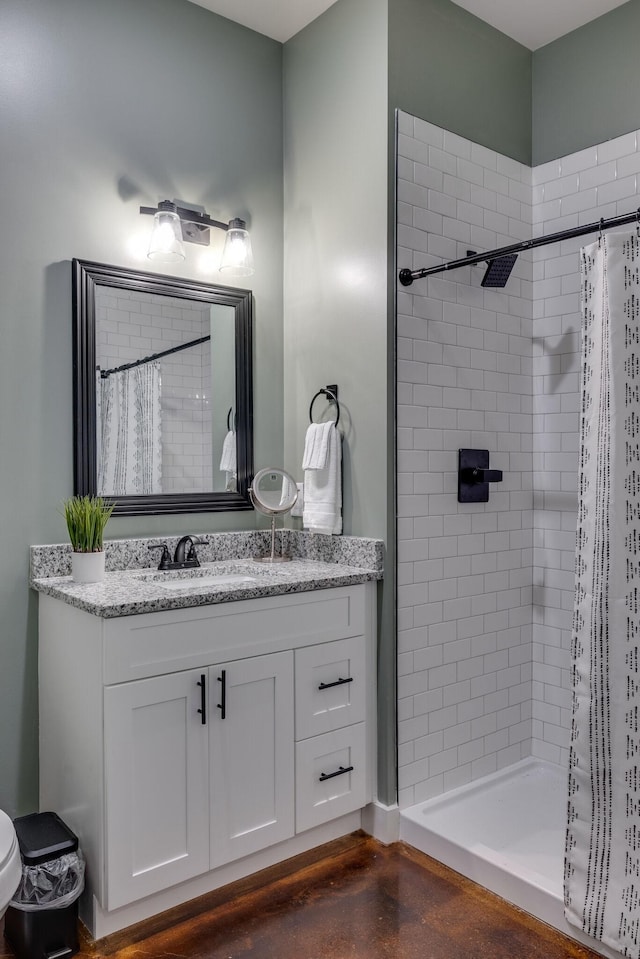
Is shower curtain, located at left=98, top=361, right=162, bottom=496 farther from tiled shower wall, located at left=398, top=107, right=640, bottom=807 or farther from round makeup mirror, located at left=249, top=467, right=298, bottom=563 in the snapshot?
tiled shower wall, located at left=398, top=107, right=640, bottom=807

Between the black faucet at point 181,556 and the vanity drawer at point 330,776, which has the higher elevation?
the black faucet at point 181,556

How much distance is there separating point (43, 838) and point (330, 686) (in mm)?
921

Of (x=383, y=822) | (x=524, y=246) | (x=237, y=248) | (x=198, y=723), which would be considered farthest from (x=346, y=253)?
(x=383, y=822)

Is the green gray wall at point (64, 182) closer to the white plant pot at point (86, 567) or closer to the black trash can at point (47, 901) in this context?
the white plant pot at point (86, 567)

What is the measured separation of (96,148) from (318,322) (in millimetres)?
963

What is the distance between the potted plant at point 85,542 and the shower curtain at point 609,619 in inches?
56.1

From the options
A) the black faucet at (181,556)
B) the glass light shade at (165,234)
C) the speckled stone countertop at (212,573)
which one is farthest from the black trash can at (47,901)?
the glass light shade at (165,234)

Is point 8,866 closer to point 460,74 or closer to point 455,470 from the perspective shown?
point 455,470

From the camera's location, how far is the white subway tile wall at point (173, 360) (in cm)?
244

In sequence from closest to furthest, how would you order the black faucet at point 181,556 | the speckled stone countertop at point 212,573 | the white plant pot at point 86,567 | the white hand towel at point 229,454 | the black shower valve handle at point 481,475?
A: the speckled stone countertop at point 212,573
the white plant pot at point 86,567
the black faucet at point 181,556
the black shower valve handle at point 481,475
the white hand towel at point 229,454

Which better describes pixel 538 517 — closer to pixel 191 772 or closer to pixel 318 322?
pixel 318 322

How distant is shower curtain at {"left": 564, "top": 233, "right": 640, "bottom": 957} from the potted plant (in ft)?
4.67

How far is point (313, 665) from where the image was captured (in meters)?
2.29

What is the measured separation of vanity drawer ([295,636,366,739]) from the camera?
226 cm
